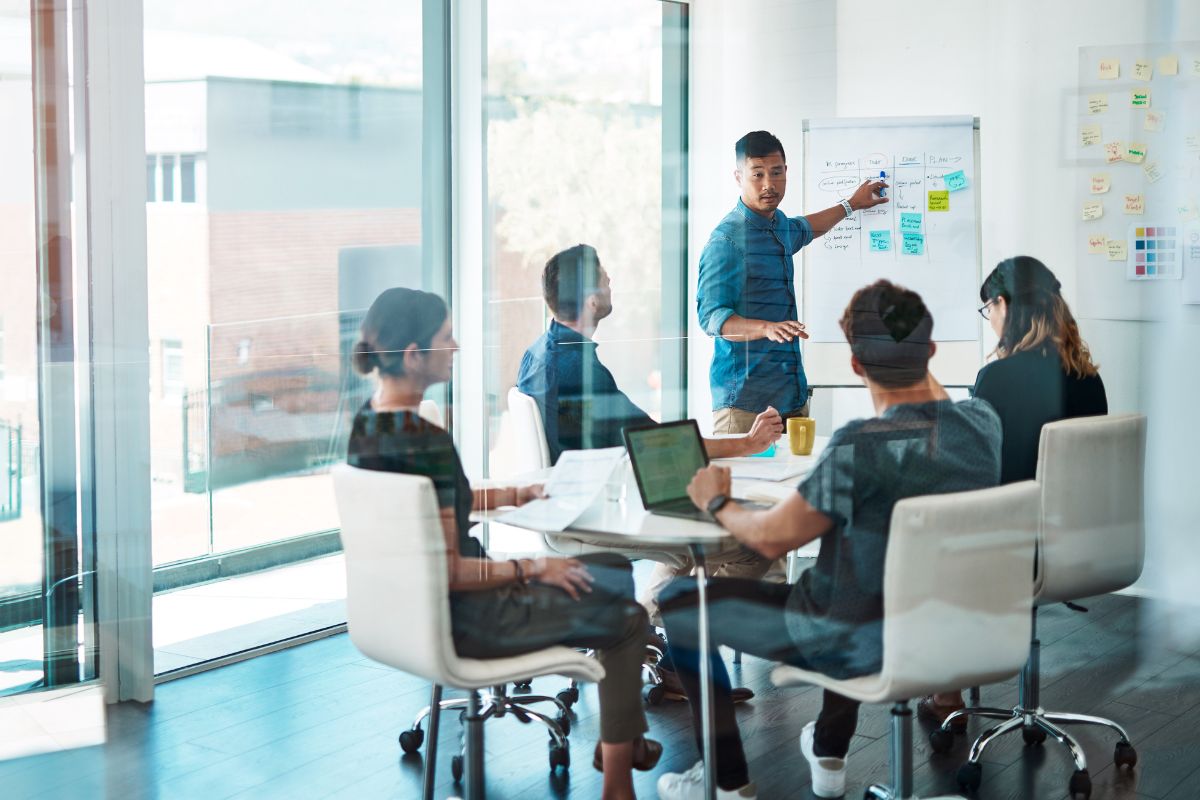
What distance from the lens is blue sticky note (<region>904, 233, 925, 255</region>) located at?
3205 millimetres

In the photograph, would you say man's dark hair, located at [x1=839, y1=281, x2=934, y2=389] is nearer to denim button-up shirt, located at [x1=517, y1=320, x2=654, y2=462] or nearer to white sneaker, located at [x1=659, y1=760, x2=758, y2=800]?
denim button-up shirt, located at [x1=517, y1=320, x2=654, y2=462]

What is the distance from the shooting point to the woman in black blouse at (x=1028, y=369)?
294 cm

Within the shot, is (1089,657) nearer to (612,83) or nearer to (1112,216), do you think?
(1112,216)

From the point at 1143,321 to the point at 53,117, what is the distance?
2986 mm

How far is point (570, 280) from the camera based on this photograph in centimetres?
330

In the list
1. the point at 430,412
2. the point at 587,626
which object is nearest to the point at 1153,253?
the point at 587,626

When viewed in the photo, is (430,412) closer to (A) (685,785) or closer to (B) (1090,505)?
(A) (685,785)

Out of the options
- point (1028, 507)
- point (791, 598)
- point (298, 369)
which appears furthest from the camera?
point (298, 369)

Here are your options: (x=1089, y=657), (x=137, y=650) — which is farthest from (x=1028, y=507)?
(x=137, y=650)

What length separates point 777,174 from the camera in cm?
335

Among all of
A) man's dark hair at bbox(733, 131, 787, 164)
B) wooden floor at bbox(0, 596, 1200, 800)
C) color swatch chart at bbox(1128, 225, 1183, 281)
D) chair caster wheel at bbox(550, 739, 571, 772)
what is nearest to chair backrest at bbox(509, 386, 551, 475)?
wooden floor at bbox(0, 596, 1200, 800)

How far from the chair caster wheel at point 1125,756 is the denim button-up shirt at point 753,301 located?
1.20 metres

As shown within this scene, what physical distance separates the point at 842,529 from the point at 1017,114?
1.55m

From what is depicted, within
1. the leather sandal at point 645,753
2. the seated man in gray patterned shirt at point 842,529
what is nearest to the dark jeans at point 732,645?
the seated man in gray patterned shirt at point 842,529
